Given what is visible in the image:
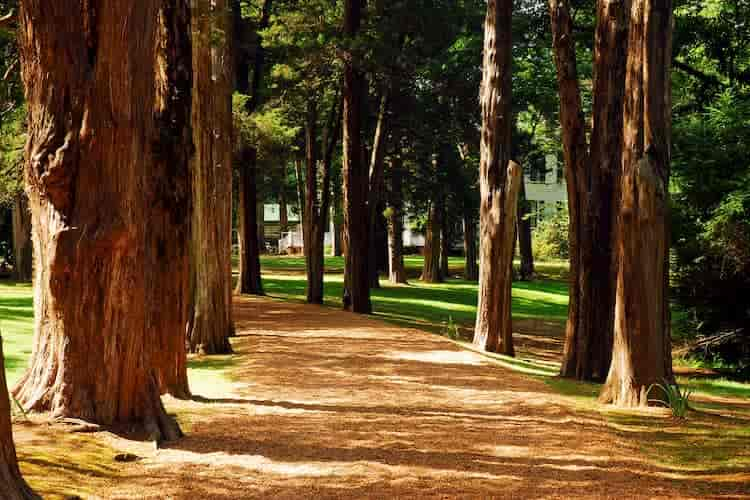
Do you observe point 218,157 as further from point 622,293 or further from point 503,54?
point 622,293

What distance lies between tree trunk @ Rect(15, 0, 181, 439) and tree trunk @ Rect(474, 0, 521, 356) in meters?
9.99

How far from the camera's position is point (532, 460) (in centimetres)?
820

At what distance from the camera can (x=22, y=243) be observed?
31531 millimetres

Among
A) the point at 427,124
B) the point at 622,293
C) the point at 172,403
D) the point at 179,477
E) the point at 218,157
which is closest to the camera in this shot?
the point at 179,477

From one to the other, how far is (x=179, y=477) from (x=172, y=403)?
351cm

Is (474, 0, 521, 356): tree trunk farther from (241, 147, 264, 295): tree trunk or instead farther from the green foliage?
the green foliage

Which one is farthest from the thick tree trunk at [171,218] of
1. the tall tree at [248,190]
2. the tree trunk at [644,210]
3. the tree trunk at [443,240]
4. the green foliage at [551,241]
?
the green foliage at [551,241]

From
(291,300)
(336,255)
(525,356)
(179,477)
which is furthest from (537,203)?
(179,477)

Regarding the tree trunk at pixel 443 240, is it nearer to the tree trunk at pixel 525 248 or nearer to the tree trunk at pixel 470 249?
the tree trunk at pixel 470 249

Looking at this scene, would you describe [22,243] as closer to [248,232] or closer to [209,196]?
[248,232]

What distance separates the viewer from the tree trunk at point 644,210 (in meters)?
11.3

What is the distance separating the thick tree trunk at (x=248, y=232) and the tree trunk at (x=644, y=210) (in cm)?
1920

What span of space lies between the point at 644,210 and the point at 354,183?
15.7 metres

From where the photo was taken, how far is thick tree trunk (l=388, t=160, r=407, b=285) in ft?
116
